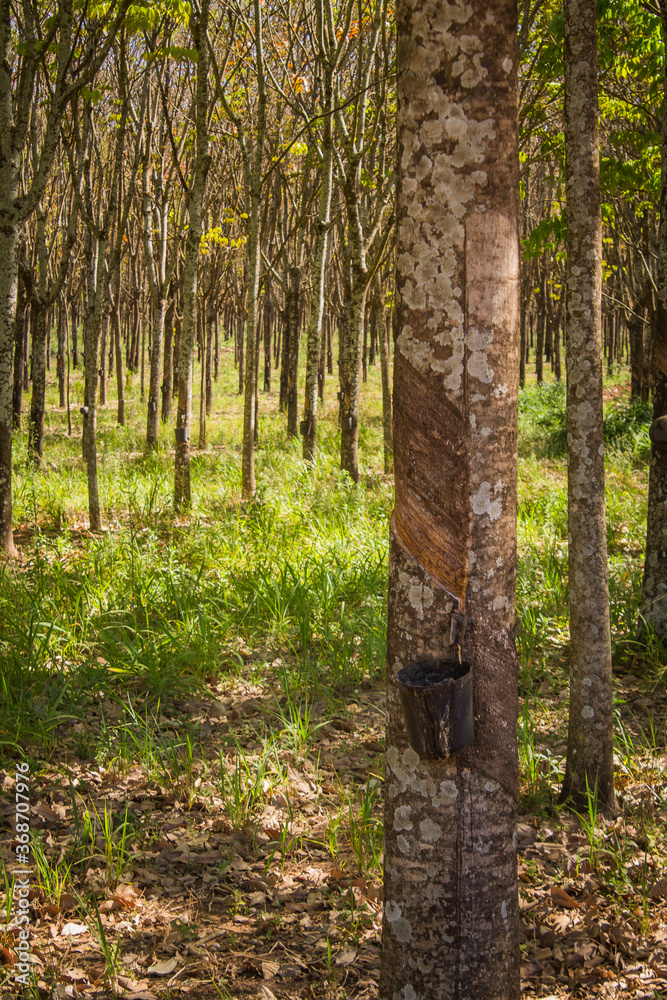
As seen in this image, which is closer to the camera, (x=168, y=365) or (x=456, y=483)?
(x=456, y=483)

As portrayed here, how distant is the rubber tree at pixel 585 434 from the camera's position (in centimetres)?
247

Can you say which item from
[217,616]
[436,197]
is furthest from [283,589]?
[436,197]

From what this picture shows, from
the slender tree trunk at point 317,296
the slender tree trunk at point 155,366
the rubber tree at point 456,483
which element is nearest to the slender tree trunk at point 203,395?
the slender tree trunk at point 155,366

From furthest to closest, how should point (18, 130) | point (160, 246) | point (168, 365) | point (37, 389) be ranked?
point (168, 365) → point (160, 246) → point (37, 389) → point (18, 130)

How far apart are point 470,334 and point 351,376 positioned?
6474 millimetres

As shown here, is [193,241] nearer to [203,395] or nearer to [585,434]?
[585,434]

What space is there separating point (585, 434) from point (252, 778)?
2.01 metres

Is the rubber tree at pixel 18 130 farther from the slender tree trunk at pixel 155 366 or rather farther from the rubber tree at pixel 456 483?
the slender tree trunk at pixel 155 366

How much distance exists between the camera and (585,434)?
2.58 m

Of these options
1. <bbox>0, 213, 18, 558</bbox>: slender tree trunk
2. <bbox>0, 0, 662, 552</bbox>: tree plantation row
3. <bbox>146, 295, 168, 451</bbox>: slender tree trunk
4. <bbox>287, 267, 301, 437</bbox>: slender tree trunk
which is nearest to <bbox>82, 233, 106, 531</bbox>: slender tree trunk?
<bbox>0, 0, 662, 552</bbox>: tree plantation row

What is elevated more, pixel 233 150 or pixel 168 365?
pixel 233 150

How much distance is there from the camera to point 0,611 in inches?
164

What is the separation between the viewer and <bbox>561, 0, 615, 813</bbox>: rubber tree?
97.3 inches

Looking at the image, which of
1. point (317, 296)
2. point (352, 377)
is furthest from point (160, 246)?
point (352, 377)
